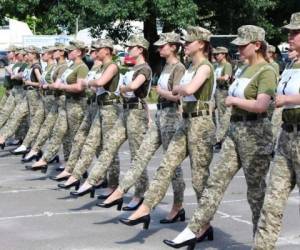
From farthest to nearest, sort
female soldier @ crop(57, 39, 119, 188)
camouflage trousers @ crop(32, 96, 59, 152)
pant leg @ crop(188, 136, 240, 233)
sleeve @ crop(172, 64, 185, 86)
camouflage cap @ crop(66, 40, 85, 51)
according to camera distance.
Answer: camouflage trousers @ crop(32, 96, 59, 152) < camouflage cap @ crop(66, 40, 85, 51) < female soldier @ crop(57, 39, 119, 188) < sleeve @ crop(172, 64, 185, 86) < pant leg @ crop(188, 136, 240, 233)

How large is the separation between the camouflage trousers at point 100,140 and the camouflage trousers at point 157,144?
4.40ft

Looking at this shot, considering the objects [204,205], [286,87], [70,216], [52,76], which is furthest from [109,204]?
[52,76]

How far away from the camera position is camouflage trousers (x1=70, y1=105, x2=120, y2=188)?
881 cm

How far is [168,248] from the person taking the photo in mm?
6598

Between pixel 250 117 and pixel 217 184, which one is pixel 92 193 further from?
pixel 250 117

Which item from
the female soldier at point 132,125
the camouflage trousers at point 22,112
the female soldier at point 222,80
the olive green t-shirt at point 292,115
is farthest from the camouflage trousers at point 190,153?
the female soldier at point 222,80

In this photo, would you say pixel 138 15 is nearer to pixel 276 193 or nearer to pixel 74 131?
pixel 74 131

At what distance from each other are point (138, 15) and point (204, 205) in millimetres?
21228

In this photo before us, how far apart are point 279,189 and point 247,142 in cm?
68

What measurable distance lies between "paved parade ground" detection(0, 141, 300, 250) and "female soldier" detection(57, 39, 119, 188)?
0.36 meters

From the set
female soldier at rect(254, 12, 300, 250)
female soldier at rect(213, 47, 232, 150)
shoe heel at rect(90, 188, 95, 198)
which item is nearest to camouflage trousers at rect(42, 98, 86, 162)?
shoe heel at rect(90, 188, 95, 198)

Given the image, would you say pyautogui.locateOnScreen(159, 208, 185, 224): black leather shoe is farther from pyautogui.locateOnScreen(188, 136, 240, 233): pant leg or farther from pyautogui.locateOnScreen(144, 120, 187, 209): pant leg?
pyautogui.locateOnScreen(188, 136, 240, 233): pant leg

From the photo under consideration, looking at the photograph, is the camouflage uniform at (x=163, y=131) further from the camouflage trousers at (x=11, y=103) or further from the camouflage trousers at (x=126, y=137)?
the camouflage trousers at (x=11, y=103)

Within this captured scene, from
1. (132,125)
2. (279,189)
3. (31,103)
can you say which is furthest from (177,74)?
(31,103)
